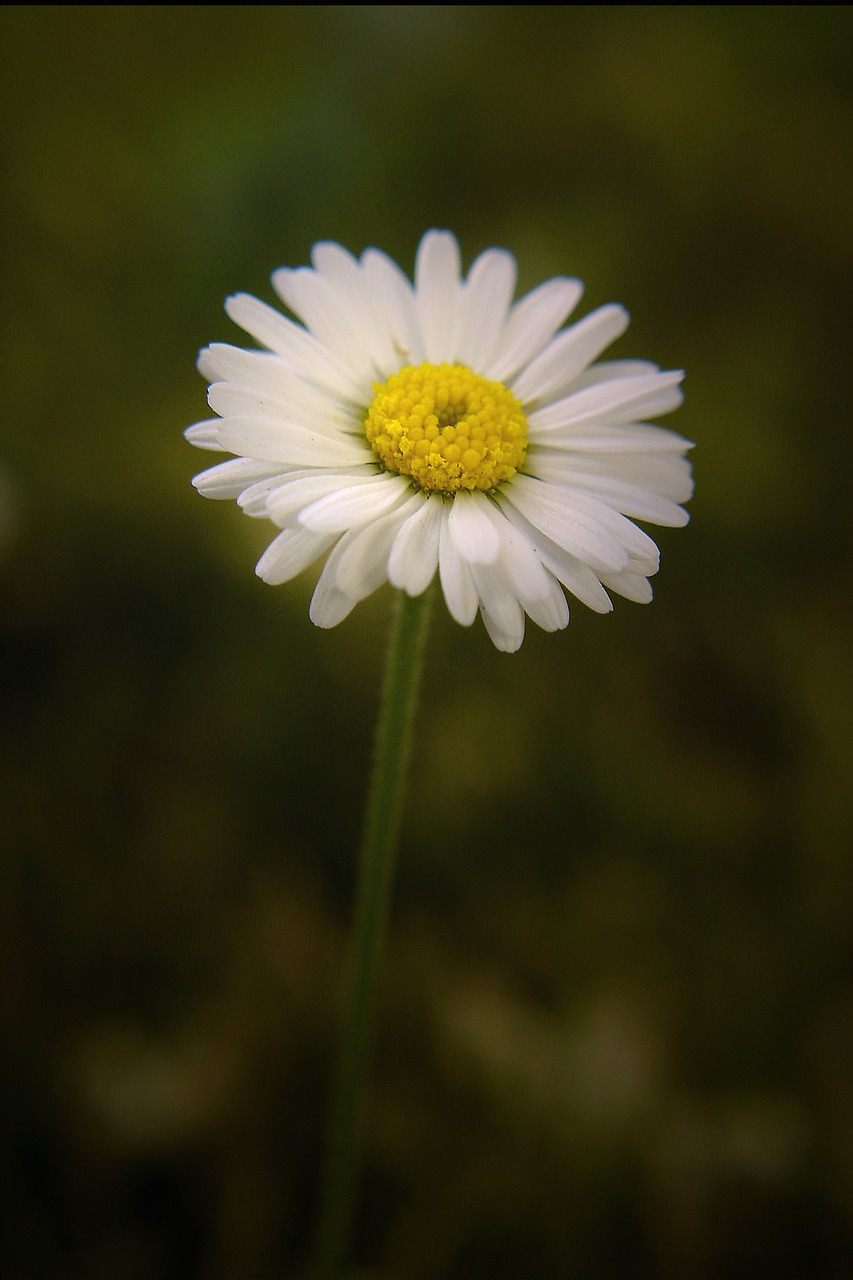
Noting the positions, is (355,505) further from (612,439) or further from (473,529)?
(612,439)

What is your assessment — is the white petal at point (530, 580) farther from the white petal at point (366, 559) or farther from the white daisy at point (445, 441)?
the white petal at point (366, 559)

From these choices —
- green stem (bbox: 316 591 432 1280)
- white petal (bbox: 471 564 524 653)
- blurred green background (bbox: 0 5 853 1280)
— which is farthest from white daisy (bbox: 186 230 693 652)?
blurred green background (bbox: 0 5 853 1280)

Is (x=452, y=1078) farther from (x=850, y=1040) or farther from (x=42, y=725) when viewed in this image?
(x=42, y=725)

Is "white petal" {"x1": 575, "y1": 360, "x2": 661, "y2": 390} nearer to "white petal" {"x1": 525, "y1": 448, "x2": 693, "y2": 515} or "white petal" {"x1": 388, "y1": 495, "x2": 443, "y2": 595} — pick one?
"white petal" {"x1": 525, "y1": 448, "x2": 693, "y2": 515}

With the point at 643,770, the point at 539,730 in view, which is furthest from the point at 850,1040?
the point at 539,730

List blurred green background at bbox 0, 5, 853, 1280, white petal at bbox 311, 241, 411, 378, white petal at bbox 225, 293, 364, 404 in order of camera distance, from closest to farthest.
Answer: white petal at bbox 225, 293, 364, 404 < white petal at bbox 311, 241, 411, 378 < blurred green background at bbox 0, 5, 853, 1280

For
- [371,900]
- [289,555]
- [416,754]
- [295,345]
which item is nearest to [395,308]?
[295,345]
